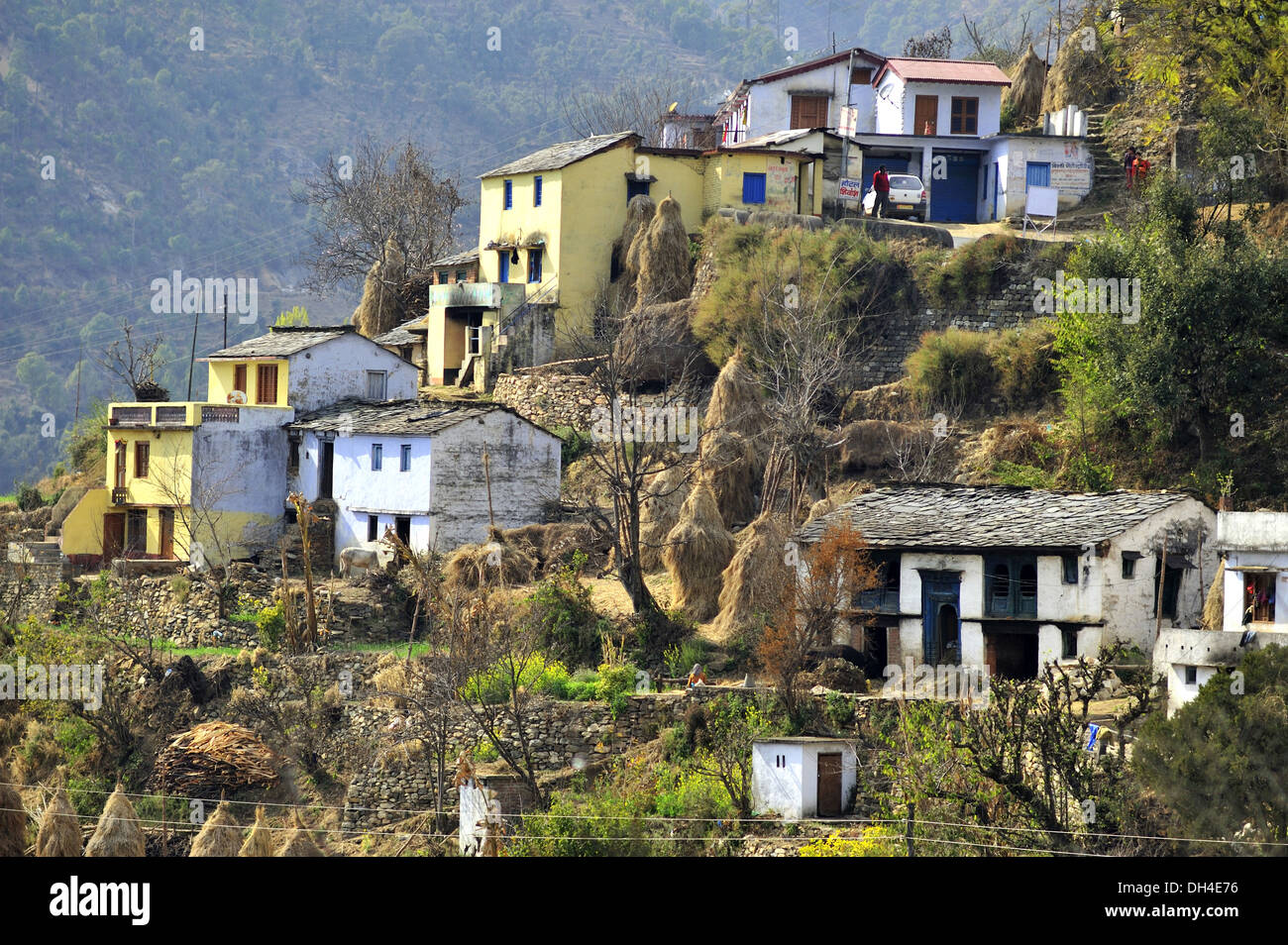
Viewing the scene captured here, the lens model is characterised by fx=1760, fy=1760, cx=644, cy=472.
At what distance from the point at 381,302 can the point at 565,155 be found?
410 inches

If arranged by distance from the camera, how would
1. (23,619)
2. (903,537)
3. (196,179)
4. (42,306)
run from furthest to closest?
(196,179)
(42,306)
(23,619)
(903,537)

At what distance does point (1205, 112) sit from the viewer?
47562 mm

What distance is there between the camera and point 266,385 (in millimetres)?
48094

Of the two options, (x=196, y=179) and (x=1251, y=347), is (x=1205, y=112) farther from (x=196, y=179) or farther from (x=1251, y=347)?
(x=196, y=179)

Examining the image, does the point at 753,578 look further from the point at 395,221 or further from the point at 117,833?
the point at 395,221

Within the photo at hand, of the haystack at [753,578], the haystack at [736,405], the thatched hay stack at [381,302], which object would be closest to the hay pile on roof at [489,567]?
the haystack at [753,578]

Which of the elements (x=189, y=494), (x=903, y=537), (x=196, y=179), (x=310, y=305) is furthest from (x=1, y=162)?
(x=903, y=537)

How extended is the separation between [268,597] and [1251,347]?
75.0 ft

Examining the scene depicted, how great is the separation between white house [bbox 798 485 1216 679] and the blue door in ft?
75.3

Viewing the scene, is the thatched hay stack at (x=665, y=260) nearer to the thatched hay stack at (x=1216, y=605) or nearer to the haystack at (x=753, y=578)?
the haystack at (x=753, y=578)

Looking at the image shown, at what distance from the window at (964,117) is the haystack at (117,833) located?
37541mm

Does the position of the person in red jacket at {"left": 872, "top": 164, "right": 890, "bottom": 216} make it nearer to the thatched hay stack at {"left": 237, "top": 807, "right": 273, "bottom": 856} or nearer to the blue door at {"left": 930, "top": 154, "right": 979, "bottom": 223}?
the blue door at {"left": 930, "top": 154, "right": 979, "bottom": 223}

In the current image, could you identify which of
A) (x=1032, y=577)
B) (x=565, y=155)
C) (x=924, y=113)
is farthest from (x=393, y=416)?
(x=924, y=113)

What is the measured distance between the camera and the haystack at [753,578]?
3462cm
